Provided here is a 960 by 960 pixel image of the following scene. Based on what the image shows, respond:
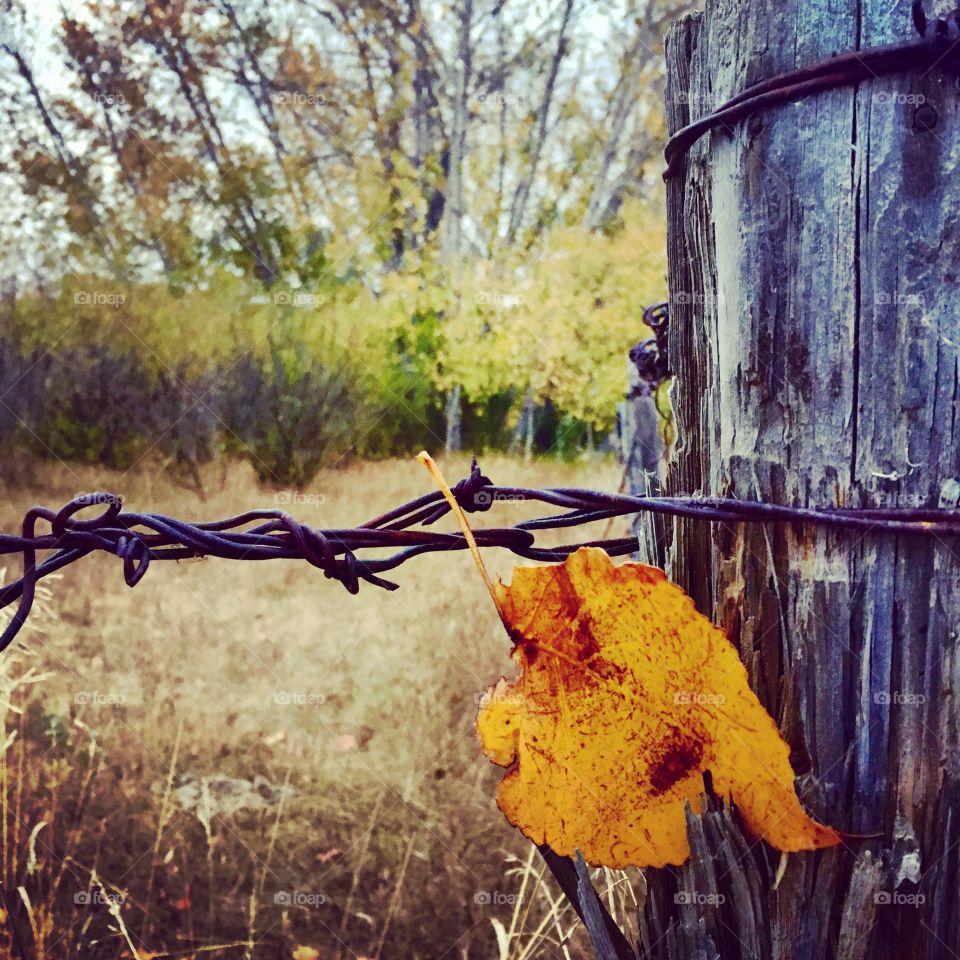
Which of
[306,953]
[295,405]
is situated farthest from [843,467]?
[295,405]

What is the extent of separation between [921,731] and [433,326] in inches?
342

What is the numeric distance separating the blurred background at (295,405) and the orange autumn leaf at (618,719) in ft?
4.66

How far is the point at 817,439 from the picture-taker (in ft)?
2.49

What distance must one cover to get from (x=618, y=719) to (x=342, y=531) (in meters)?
0.34

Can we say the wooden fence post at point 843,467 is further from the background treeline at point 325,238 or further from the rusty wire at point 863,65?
the background treeline at point 325,238

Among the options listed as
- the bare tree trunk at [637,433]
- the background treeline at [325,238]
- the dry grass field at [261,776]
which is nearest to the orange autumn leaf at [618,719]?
the dry grass field at [261,776]

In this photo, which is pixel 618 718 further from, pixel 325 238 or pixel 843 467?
pixel 325 238

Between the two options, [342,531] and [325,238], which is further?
[325,238]

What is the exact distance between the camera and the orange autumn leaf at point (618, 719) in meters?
0.79

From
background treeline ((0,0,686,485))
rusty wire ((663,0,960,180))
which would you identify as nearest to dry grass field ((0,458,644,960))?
rusty wire ((663,0,960,180))

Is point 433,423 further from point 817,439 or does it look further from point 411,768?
point 817,439

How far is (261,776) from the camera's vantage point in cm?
332

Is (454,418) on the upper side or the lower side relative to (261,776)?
upper

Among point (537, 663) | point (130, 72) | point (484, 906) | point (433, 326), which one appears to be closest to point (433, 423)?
point (433, 326)
